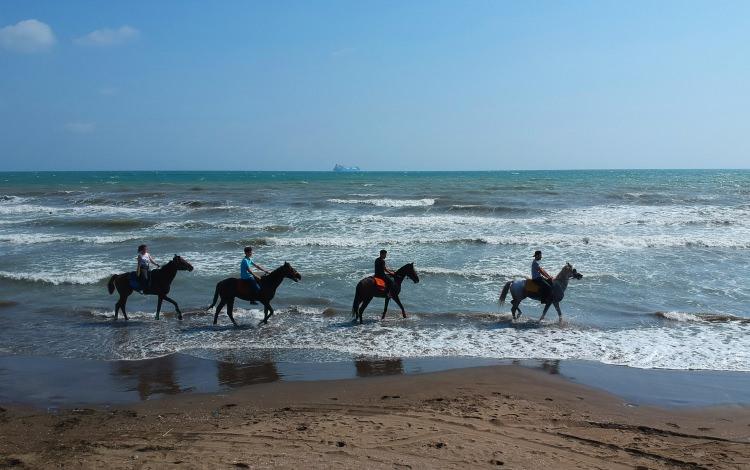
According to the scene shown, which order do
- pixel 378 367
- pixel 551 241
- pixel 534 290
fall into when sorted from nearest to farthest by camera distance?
pixel 378 367
pixel 534 290
pixel 551 241

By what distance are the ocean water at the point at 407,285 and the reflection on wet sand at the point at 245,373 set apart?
1.04 feet

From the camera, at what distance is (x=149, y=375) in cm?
977

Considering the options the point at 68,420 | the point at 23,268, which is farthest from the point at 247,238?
the point at 68,420

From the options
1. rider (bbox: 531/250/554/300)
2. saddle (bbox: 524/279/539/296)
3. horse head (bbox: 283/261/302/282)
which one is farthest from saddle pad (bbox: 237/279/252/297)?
rider (bbox: 531/250/554/300)

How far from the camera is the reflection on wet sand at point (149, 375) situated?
29.4ft

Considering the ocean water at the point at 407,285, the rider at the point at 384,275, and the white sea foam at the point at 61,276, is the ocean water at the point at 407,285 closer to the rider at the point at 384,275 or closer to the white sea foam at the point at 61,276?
the white sea foam at the point at 61,276

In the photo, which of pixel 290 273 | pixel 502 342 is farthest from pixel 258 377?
pixel 502 342

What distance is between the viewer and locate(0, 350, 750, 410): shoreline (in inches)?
339

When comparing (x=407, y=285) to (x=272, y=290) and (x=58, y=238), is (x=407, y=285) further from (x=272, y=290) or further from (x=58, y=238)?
(x=58, y=238)

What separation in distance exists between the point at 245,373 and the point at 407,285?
834 centimetres

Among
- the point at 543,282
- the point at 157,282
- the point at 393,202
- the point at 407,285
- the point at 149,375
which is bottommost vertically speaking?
the point at 149,375

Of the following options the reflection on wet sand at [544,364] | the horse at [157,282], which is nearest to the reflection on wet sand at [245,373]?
the horse at [157,282]

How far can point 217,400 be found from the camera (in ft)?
27.4

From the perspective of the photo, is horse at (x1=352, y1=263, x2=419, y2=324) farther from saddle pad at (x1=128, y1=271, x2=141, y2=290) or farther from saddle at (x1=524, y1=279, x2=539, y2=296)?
saddle pad at (x1=128, y1=271, x2=141, y2=290)
